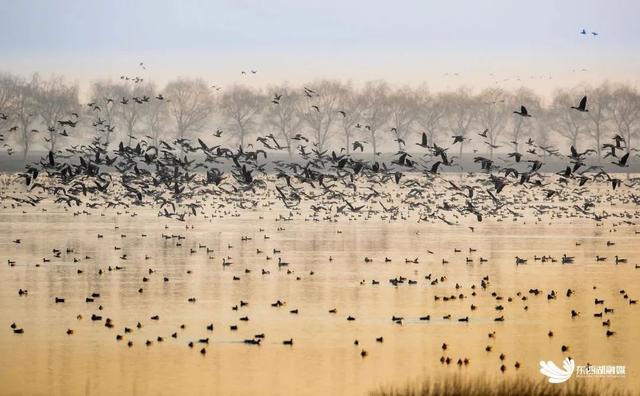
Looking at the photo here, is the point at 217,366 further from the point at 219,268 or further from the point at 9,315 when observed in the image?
the point at 219,268

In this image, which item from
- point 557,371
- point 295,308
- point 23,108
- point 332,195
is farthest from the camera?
point 23,108

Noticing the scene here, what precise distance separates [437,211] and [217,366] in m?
49.7

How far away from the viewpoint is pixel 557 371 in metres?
27.3

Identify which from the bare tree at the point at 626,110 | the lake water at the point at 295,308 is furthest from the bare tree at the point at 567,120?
the lake water at the point at 295,308

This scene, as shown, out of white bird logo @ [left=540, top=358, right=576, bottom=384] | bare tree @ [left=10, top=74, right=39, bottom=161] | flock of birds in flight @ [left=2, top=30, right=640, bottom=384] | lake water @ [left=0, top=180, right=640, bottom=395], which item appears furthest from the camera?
bare tree @ [left=10, top=74, right=39, bottom=161]

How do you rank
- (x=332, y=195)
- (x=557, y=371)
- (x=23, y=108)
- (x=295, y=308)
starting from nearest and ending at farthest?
(x=557, y=371), (x=295, y=308), (x=332, y=195), (x=23, y=108)

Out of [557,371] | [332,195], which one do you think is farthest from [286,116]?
[557,371]

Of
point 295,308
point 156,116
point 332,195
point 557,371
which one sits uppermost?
point 156,116

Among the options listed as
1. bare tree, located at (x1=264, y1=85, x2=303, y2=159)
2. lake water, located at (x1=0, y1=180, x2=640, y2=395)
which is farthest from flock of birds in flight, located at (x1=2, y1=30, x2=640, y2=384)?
bare tree, located at (x1=264, y1=85, x2=303, y2=159)

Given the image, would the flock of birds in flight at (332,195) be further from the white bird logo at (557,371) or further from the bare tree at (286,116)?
the bare tree at (286,116)

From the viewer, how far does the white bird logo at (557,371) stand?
87.0 feet

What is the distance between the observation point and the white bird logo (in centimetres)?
2653

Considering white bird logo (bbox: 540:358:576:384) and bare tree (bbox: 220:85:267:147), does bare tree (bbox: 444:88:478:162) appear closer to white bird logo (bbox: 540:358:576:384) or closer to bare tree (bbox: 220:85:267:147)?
bare tree (bbox: 220:85:267:147)

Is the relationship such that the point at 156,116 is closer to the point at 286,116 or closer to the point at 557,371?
the point at 286,116
